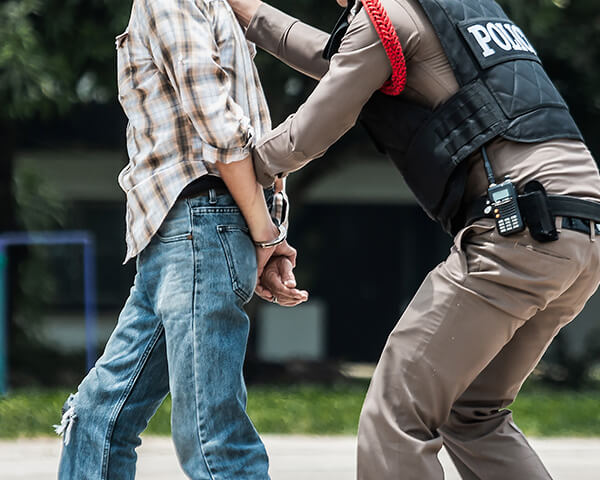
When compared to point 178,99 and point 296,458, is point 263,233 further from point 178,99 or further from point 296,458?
point 296,458

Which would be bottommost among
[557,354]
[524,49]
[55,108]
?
[557,354]

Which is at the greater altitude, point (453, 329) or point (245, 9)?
point (245, 9)

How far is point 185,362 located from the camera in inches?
109

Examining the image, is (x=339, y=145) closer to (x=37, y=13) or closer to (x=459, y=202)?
(x=37, y=13)

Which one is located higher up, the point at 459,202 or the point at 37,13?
the point at 459,202

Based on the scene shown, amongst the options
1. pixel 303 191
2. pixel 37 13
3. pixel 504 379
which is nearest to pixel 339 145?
pixel 303 191

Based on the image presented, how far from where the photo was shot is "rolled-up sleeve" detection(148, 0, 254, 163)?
2750mm

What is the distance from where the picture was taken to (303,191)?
12.1 metres

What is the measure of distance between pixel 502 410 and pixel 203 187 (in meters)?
1.13

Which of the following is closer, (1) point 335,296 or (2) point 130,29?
(2) point 130,29

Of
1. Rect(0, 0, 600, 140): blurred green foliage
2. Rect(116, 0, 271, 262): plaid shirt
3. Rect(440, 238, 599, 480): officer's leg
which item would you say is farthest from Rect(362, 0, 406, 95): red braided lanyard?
Rect(0, 0, 600, 140): blurred green foliage

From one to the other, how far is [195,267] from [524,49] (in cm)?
111

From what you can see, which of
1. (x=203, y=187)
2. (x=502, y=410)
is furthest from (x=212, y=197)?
(x=502, y=410)

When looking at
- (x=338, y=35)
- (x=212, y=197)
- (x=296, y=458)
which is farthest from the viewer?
(x=296, y=458)
